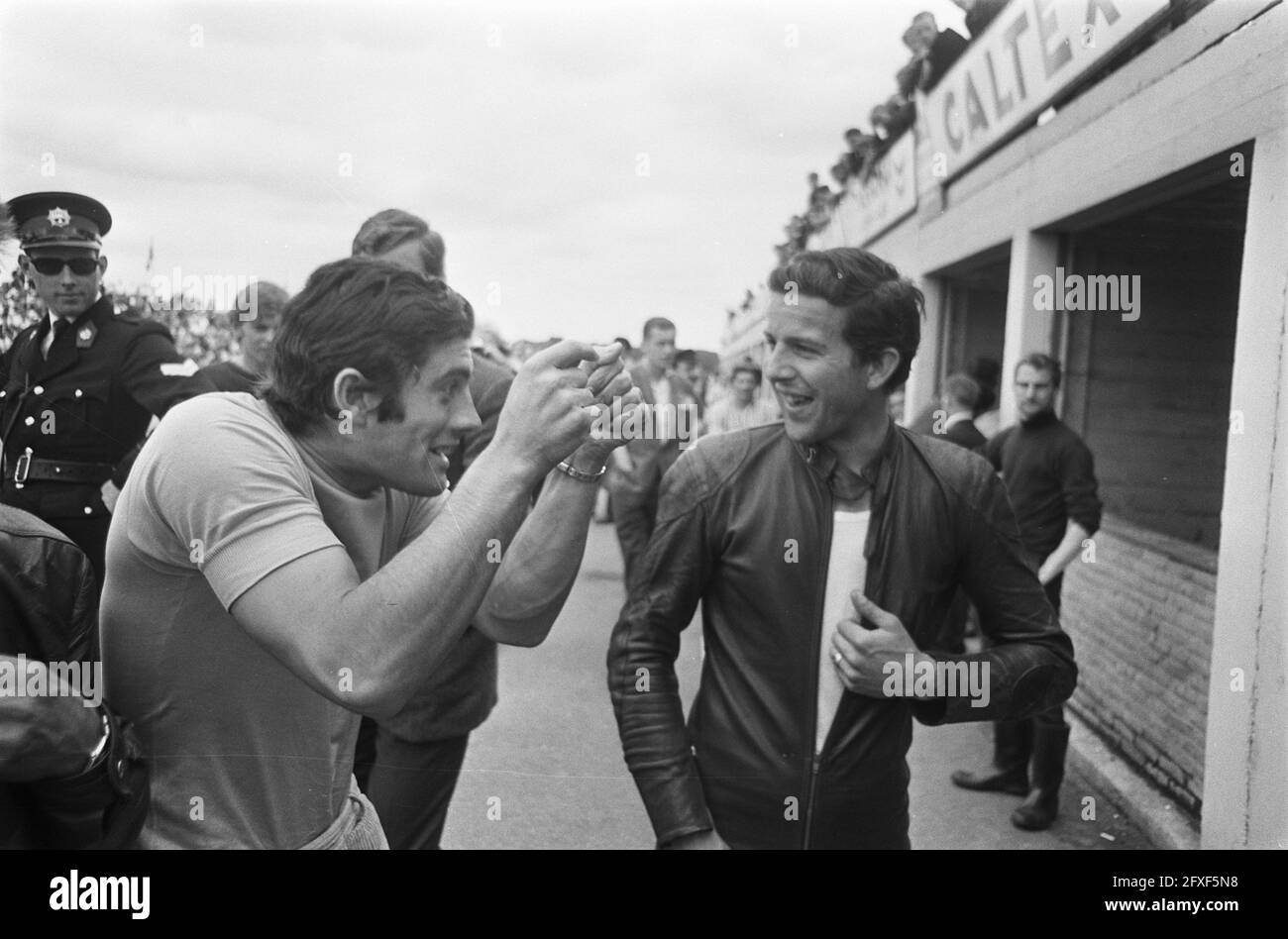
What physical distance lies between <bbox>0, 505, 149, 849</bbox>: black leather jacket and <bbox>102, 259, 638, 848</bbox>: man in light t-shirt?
0.30 feet

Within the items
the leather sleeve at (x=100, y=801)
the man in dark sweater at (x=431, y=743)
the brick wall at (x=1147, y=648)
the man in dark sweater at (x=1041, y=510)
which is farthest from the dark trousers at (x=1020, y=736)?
the leather sleeve at (x=100, y=801)

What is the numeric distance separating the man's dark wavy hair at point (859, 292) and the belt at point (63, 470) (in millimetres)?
1590

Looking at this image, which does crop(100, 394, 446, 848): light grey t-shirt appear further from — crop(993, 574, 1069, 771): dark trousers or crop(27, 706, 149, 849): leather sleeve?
crop(993, 574, 1069, 771): dark trousers

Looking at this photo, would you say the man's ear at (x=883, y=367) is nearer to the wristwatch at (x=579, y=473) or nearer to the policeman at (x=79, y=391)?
the wristwatch at (x=579, y=473)

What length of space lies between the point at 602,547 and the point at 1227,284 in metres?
5.39

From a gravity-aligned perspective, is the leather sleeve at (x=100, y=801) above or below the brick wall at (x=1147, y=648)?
above

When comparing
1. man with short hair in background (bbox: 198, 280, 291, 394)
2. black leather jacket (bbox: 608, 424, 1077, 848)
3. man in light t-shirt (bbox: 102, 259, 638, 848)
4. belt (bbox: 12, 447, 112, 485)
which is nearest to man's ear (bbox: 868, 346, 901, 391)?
black leather jacket (bbox: 608, 424, 1077, 848)

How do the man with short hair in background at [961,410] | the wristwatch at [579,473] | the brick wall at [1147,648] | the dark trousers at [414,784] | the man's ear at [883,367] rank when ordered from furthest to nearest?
the man with short hair in background at [961,410], the brick wall at [1147,648], the dark trousers at [414,784], the man's ear at [883,367], the wristwatch at [579,473]

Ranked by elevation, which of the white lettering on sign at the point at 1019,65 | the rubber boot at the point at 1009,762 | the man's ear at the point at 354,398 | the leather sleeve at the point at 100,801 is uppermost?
the white lettering on sign at the point at 1019,65

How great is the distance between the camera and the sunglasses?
1755 mm

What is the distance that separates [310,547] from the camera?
1.19 metres

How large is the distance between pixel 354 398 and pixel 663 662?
0.71 m

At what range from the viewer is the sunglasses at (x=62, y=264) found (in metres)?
1.75
